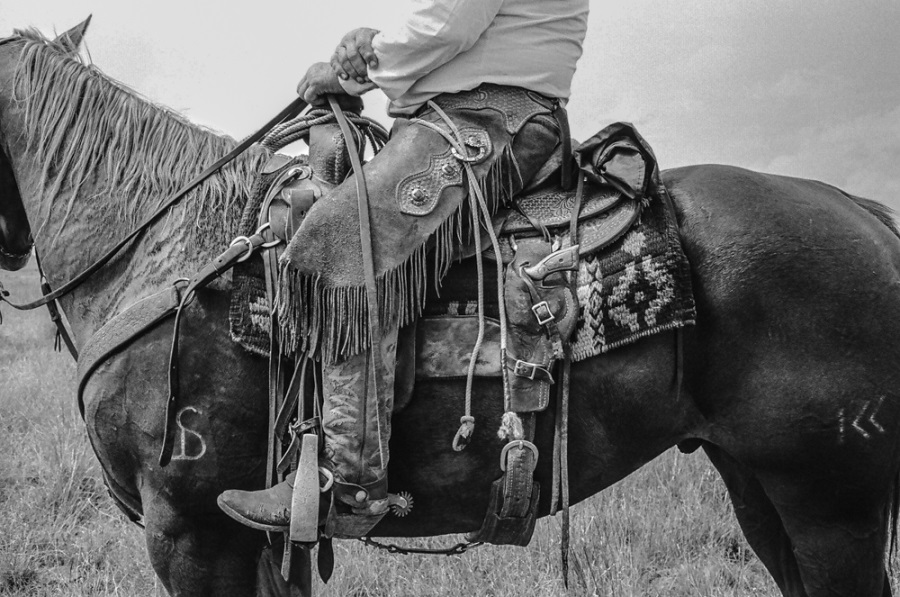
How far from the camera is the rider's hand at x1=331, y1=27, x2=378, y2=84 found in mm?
2553

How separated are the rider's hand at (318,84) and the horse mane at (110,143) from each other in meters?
0.28

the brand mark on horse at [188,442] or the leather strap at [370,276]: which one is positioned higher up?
the leather strap at [370,276]

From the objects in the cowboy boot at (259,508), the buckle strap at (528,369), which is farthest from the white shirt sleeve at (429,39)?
the cowboy boot at (259,508)

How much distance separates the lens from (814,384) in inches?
91.3

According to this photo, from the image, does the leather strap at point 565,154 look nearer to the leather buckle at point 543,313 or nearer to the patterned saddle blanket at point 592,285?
the patterned saddle blanket at point 592,285

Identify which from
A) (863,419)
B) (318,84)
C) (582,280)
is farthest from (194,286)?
(863,419)

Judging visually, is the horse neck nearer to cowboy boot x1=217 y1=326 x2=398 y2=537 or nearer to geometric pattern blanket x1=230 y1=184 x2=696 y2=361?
geometric pattern blanket x1=230 y1=184 x2=696 y2=361

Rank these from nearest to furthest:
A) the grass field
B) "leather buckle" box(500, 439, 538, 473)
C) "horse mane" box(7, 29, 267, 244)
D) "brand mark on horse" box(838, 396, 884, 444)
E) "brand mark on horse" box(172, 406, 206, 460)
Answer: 1. "brand mark on horse" box(838, 396, 884, 444)
2. "leather buckle" box(500, 439, 538, 473)
3. "brand mark on horse" box(172, 406, 206, 460)
4. "horse mane" box(7, 29, 267, 244)
5. the grass field

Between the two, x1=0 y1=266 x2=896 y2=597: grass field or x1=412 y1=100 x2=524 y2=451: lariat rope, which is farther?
x1=0 y1=266 x2=896 y2=597: grass field

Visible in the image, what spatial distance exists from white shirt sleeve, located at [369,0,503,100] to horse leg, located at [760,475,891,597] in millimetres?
1684

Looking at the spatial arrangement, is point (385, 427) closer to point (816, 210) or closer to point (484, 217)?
point (484, 217)

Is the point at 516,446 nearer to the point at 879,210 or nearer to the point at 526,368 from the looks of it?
the point at 526,368

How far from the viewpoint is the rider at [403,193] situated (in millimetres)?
2363

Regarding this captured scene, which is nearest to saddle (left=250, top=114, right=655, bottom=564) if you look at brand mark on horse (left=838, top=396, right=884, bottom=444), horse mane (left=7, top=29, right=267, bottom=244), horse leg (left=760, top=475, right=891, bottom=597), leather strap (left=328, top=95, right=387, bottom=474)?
leather strap (left=328, top=95, right=387, bottom=474)
